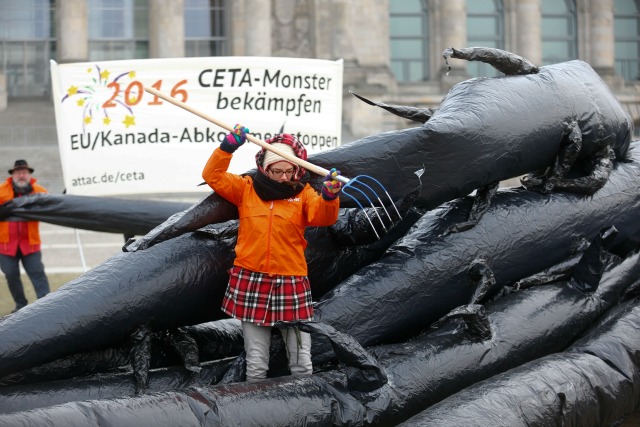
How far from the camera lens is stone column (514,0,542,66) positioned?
41719mm

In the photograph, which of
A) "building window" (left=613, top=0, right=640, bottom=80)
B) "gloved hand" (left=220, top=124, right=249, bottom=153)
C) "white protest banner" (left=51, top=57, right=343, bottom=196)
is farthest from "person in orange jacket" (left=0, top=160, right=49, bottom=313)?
"building window" (left=613, top=0, right=640, bottom=80)

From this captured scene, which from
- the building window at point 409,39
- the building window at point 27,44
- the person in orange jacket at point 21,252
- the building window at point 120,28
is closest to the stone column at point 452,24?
the building window at point 409,39

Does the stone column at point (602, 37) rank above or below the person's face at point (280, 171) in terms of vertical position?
above

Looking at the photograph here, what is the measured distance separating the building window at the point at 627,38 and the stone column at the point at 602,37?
4.87ft

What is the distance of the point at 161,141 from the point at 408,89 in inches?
1169

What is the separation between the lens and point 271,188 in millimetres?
4750

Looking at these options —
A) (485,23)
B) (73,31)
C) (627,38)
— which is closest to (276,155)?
(73,31)

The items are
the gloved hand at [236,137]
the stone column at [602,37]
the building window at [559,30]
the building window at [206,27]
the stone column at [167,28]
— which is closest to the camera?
the gloved hand at [236,137]

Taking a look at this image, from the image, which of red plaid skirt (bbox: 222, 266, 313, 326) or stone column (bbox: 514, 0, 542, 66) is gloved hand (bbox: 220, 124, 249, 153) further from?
stone column (bbox: 514, 0, 542, 66)

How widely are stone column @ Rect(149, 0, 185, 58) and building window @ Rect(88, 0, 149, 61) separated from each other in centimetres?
191

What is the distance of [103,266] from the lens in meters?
4.82

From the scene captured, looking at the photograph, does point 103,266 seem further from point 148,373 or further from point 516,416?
point 516,416

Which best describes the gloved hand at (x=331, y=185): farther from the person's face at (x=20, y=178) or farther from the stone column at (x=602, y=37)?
the stone column at (x=602, y=37)

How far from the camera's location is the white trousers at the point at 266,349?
4652 millimetres
